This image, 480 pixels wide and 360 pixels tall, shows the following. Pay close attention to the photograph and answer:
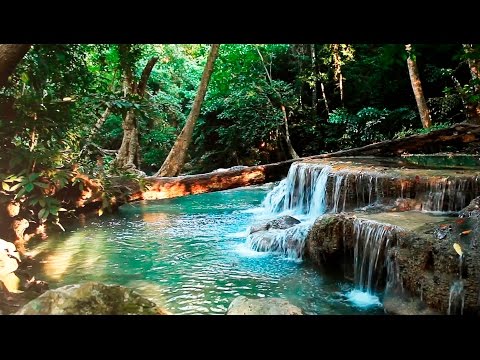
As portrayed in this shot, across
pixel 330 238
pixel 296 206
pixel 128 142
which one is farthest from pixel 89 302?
pixel 128 142

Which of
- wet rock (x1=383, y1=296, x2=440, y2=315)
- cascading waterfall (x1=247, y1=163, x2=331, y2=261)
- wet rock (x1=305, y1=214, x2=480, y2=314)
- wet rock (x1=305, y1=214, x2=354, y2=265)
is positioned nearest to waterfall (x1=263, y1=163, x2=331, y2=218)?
cascading waterfall (x1=247, y1=163, x2=331, y2=261)

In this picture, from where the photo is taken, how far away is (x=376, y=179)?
563 centimetres

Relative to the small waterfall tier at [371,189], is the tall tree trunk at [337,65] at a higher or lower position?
higher

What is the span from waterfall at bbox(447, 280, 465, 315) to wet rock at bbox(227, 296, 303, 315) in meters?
1.25

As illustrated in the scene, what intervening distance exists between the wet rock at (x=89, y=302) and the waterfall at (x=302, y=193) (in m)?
4.47

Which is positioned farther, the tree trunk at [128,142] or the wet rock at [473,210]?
the tree trunk at [128,142]

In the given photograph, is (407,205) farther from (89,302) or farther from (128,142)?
(128,142)

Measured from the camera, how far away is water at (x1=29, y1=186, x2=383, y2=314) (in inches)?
156

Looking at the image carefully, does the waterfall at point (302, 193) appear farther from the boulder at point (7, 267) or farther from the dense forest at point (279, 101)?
the boulder at point (7, 267)

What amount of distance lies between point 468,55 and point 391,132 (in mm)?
9569

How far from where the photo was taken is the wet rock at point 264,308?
2747 millimetres

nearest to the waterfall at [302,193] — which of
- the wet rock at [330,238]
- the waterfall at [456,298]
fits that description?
the wet rock at [330,238]

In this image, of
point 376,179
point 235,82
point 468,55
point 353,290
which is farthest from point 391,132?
point 468,55
